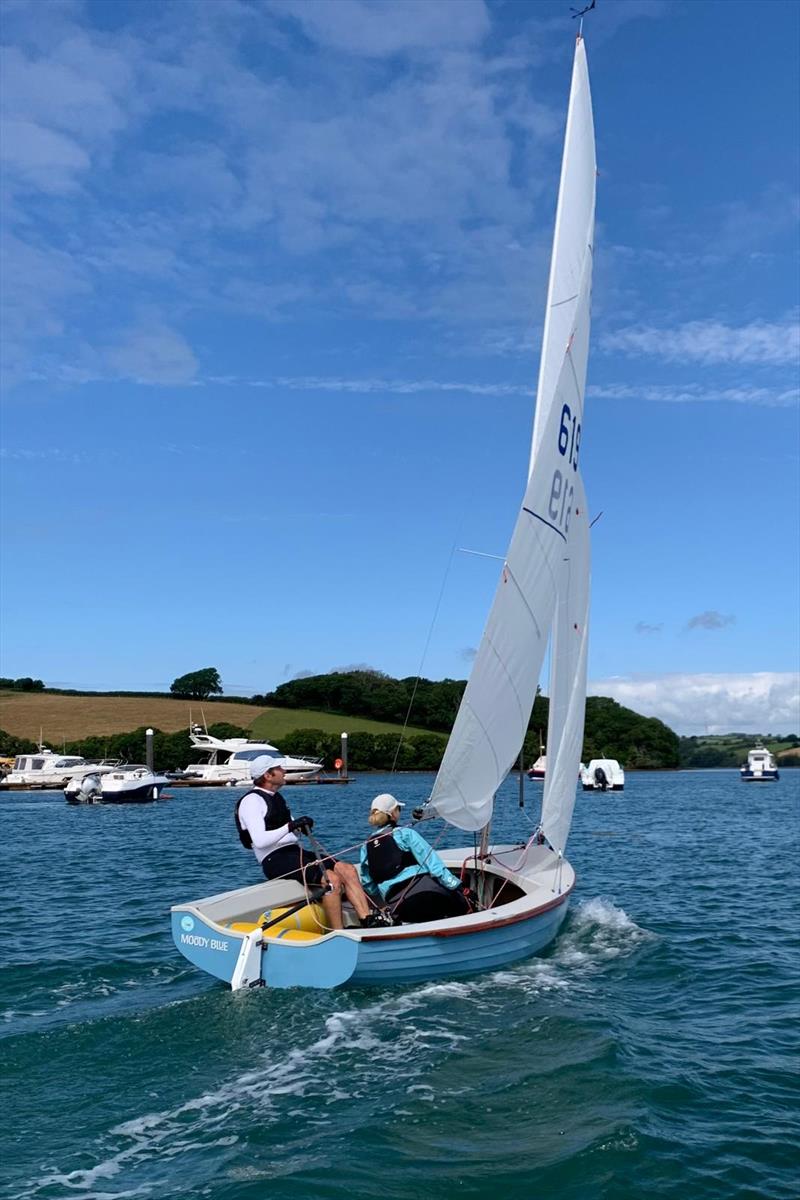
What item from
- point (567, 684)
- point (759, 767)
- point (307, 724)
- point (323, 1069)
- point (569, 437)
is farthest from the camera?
point (307, 724)

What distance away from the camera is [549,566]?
1235 cm

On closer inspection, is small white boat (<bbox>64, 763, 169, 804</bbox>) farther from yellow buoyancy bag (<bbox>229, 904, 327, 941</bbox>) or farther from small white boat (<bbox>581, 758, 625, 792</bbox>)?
yellow buoyancy bag (<bbox>229, 904, 327, 941</bbox>)

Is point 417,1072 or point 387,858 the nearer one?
point 417,1072

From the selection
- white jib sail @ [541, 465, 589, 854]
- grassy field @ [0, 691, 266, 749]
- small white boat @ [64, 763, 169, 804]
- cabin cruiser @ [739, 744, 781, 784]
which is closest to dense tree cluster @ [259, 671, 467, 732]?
grassy field @ [0, 691, 266, 749]

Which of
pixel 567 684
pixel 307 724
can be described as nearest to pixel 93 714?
pixel 307 724

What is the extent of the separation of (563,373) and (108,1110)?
377 inches

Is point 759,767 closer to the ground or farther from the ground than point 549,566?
closer to the ground

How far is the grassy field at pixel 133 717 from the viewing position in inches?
3696

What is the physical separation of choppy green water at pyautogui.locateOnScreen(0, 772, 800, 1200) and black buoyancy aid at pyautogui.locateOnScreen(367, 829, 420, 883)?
4.31 feet

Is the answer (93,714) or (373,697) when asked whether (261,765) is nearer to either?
(93,714)

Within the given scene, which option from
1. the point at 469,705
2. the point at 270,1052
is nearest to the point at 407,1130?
the point at 270,1052

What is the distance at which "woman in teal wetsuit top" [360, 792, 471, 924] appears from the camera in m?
10.6

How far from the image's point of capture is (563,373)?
12539mm

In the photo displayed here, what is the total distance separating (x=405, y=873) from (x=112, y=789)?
44729 mm
